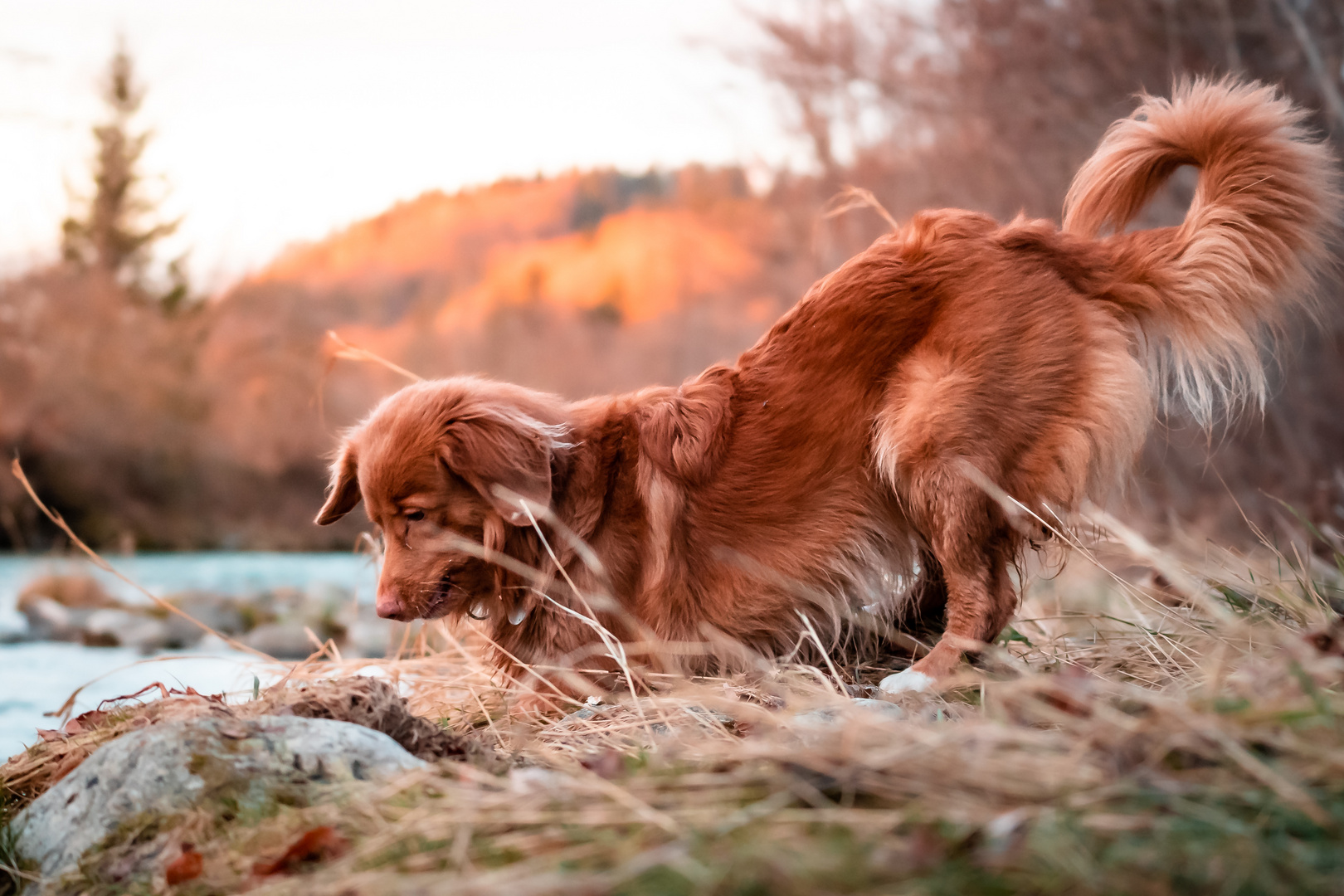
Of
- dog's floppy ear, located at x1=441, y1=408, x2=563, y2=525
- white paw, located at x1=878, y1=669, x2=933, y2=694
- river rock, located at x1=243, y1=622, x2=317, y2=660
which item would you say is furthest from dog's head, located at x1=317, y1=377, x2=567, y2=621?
river rock, located at x1=243, y1=622, x2=317, y2=660

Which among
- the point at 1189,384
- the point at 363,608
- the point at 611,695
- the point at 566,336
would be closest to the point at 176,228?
the point at 566,336

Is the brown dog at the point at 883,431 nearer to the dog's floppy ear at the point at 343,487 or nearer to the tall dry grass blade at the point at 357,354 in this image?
the dog's floppy ear at the point at 343,487

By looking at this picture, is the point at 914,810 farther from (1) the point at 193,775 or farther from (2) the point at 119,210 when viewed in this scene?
(2) the point at 119,210

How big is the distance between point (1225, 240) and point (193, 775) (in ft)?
10.4

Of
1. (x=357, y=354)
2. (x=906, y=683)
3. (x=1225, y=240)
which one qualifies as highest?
(x=1225, y=240)

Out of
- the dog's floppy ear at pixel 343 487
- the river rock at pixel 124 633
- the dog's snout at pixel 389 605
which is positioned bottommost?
the river rock at pixel 124 633

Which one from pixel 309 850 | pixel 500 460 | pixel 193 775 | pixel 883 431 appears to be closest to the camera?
pixel 309 850

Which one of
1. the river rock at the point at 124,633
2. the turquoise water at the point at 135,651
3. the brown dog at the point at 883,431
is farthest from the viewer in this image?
the river rock at the point at 124,633

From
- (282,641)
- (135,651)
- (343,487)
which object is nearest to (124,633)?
(135,651)

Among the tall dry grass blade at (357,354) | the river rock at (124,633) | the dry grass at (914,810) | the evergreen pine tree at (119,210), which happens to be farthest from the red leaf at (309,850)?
the evergreen pine tree at (119,210)

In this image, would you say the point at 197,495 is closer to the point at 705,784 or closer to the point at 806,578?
the point at 806,578

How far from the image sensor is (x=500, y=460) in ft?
9.73

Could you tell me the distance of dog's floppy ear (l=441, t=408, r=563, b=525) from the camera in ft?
9.73

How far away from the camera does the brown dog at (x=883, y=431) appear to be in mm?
2916
